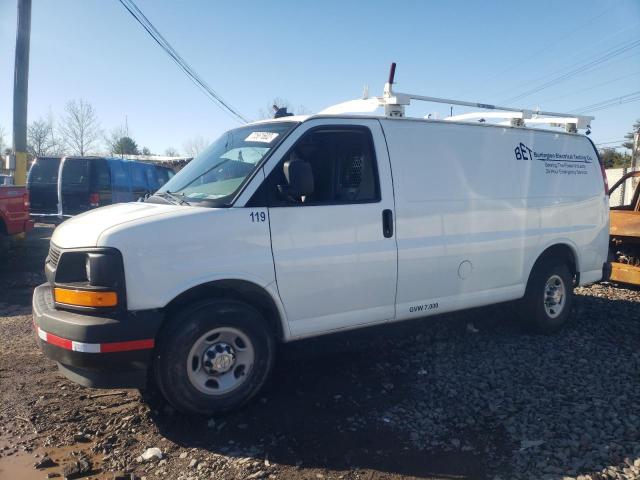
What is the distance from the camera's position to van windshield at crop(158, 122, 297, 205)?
151 inches

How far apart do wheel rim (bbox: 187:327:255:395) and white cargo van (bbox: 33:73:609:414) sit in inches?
0.4

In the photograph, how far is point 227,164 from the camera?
411 cm

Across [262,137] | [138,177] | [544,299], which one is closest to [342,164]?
[262,137]

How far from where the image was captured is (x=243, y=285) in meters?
3.65

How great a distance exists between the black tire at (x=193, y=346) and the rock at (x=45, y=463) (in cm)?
76

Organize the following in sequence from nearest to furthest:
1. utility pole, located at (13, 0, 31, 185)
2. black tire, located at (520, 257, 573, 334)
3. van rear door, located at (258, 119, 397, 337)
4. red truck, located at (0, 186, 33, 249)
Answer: van rear door, located at (258, 119, 397, 337)
black tire, located at (520, 257, 573, 334)
red truck, located at (0, 186, 33, 249)
utility pole, located at (13, 0, 31, 185)

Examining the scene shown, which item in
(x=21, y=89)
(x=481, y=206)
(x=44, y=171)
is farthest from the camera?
(x=44, y=171)

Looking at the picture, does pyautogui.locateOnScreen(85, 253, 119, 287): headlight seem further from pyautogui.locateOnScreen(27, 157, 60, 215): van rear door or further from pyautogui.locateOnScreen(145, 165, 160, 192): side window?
pyautogui.locateOnScreen(145, 165, 160, 192): side window

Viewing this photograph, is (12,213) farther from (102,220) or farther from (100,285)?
(100,285)

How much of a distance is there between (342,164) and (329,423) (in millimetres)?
2074

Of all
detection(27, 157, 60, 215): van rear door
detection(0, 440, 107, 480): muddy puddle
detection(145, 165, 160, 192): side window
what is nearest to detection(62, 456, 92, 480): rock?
detection(0, 440, 107, 480): muddy puddle

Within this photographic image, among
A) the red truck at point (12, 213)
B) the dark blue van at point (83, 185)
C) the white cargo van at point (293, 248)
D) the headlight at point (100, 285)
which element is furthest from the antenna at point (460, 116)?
the dark blue van at point (83, 185)

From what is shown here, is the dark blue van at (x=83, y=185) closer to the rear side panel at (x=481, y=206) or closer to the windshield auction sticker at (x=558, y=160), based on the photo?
the rear side panel at (x=481, y=206)

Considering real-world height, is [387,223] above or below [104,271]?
above
